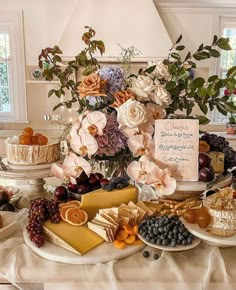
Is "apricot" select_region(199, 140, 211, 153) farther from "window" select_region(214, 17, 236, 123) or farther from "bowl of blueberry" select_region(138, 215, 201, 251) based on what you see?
"window" select_region(214, 17, 236, 123)

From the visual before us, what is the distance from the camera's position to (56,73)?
1159mm

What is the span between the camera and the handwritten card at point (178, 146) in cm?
96

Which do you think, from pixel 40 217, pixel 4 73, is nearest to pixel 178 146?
pixel 40 217

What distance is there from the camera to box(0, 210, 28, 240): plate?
0.90 m

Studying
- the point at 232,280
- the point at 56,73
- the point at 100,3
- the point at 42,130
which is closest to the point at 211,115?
the point at 100,3

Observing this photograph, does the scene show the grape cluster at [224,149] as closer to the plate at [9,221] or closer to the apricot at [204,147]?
the apricot at [204,147]

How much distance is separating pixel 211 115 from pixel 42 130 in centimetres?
214

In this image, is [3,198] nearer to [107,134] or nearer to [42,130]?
[107,134]

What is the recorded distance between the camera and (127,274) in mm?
768

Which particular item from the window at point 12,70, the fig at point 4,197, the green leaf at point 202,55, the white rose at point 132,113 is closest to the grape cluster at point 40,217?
the fig at point 4,197

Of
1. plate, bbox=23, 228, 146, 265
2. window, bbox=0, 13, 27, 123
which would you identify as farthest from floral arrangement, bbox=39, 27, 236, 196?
window, bbox=0, 13, 27, 123

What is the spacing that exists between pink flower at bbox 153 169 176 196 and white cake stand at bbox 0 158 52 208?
0.49 m

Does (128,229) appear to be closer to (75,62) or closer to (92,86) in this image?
(92,86)

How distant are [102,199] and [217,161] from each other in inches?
16.7
